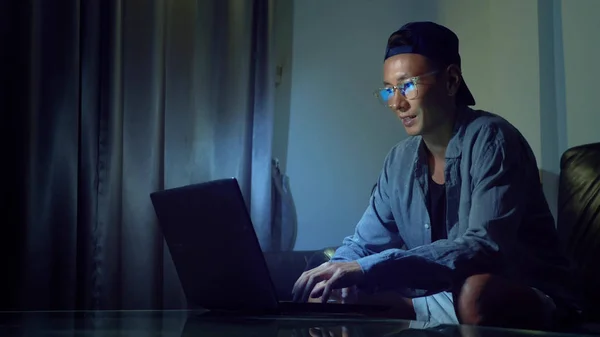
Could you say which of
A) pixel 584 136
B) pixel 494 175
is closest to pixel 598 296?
pixel 494 175

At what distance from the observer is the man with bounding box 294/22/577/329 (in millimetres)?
1183

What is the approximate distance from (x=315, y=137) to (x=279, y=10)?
487mm

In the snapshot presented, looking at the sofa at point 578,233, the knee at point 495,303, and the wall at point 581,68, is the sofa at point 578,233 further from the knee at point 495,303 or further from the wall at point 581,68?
the knee at point 495,303

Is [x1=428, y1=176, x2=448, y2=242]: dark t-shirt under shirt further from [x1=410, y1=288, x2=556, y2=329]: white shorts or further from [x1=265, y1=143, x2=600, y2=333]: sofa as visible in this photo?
[x1=265, y1=143, x2=600, y2=333]: sofa

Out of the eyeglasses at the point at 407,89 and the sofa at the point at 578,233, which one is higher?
the eyeglasses at the point at 407,89

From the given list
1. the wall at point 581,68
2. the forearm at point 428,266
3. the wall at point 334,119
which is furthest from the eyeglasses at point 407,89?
the wall at point 334,119

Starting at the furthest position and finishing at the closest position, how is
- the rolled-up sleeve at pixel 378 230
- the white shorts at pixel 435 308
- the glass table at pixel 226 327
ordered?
the rolled-up sleeve at pixel 378 230, the white shorts at pixel 435 308, the glass table at pixel 226 327

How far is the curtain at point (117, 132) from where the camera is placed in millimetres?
1812

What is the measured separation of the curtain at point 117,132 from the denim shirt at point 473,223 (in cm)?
71

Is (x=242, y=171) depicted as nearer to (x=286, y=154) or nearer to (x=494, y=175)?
(x=286, y=154)

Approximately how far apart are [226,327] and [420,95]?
0.73 meters

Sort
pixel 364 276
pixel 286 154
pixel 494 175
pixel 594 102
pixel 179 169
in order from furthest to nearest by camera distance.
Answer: pixel 286 154 → pixel 179 169 → pixel 594 102 → pixel 494 175 → pixel 364 276

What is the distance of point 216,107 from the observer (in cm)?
214

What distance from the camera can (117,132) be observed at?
1.93 m
